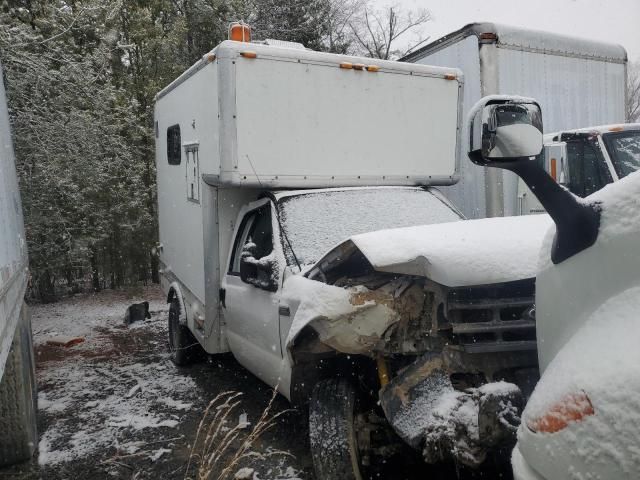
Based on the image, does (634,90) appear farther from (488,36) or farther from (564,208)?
(564,208)

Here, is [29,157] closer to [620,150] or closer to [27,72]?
[27,72]

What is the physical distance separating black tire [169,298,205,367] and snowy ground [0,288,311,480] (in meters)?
0.10

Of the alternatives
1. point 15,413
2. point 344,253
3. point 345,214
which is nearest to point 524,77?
point 345,214

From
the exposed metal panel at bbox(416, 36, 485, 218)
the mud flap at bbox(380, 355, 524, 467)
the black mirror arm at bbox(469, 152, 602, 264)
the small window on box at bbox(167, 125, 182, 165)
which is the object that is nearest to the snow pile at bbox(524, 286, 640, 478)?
the black mirror arm at bbox(469, 152, 602, 264)

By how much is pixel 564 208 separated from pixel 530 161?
0.63 ft

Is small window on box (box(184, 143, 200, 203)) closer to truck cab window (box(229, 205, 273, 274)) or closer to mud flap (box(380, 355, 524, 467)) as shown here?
truck cab window (box(229, 205, 273, 274))

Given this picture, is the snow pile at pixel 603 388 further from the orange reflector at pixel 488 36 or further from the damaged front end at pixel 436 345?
the orange reflector at pixel 488 36

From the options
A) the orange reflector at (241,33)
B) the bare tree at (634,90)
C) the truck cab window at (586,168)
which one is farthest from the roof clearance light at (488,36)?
the bare tree at (634,90)

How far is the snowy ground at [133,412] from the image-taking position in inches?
169

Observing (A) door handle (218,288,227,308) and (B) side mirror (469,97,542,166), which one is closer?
(B) side mirror (469,97,542,166)

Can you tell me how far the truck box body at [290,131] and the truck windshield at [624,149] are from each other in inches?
91.6

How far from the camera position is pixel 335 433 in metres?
3.33

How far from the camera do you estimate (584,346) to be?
1729mm

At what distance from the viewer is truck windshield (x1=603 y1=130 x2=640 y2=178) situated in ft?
23.4
